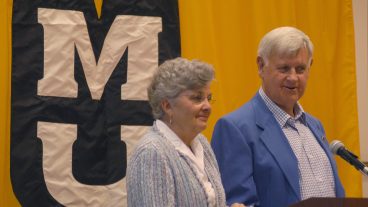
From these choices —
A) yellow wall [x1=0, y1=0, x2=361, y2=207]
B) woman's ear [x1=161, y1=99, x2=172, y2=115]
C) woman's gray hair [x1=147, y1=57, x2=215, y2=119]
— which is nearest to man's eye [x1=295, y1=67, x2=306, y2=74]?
woman's gray hair [x1=147, y1=57, x2=215, y2=119]

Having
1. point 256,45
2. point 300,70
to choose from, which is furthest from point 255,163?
point 256,45

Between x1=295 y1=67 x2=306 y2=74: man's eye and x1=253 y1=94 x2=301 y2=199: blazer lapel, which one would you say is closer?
x1=253 y1=94 x2=301 y2=199: blazer lapel

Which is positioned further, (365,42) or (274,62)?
(365,42)

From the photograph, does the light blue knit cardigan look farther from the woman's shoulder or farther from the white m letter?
the white m letter

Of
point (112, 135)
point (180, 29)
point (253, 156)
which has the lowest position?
point (112, 135)

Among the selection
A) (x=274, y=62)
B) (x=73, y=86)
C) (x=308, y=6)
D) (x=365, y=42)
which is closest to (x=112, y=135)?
(x=73, y=86)

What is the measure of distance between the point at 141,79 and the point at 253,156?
1270 millimetres

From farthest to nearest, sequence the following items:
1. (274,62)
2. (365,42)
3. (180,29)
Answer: (365,42), (180,29), (274,62)

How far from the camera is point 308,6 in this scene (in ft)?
11.5

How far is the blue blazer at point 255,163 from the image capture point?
1.92m

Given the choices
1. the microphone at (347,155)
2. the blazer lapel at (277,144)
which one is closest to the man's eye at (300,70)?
the blazer lapel at (277,144)

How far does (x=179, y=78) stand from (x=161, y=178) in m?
0.33

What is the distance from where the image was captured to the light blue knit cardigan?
1.61 metres

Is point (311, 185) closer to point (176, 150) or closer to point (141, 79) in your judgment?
point (176, 150)
